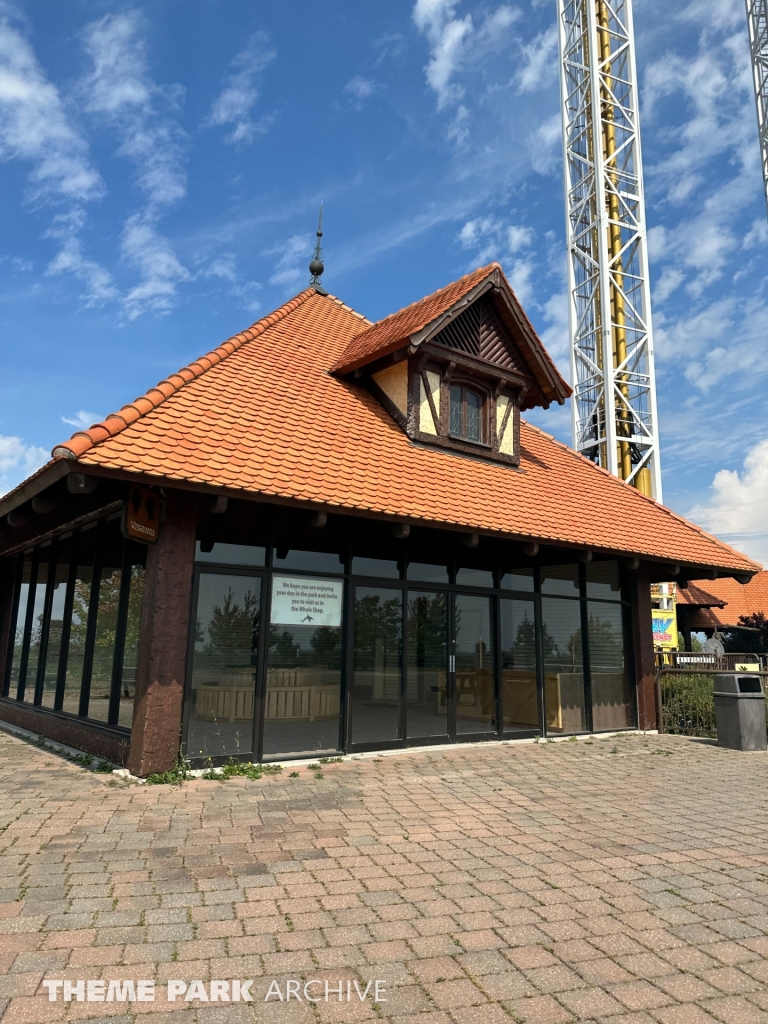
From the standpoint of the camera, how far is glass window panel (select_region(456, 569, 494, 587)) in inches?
403

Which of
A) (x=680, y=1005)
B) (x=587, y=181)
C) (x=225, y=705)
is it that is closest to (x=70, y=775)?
(x=225, y=705)

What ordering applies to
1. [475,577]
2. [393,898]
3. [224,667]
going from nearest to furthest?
[393,898], [224,667], [475,577]

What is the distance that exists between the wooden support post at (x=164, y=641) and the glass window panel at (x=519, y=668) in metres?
5.23

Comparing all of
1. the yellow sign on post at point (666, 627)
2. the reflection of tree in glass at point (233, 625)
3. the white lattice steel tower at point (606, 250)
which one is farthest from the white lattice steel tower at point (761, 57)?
the reflection of tree in glass at point (233, 625)

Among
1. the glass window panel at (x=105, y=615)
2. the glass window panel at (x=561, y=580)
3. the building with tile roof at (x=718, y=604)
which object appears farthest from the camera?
the building with tile roof at (x=718, y=604)

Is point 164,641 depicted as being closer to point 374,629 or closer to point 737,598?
point 374,629

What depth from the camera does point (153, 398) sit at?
817cm

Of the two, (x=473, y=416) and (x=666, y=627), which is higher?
(x=473, y=416)

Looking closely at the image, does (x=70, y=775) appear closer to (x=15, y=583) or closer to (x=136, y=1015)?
(x=136, y=1015)

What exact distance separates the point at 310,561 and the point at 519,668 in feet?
13.7

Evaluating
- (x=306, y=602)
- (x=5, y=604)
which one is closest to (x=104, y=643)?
(x=306, y=602)

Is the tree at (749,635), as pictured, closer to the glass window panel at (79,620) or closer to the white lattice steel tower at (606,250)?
the white lattice steel tower at (606,250)

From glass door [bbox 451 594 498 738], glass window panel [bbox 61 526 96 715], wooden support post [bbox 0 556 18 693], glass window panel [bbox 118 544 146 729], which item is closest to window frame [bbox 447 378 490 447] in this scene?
glass door [bbox 451 594 498 738]

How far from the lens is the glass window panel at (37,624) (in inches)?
435
